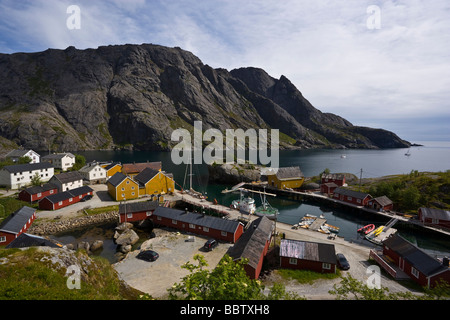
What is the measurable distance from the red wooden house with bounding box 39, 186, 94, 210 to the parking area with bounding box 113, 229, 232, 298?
23670mm

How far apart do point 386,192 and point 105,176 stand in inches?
3156

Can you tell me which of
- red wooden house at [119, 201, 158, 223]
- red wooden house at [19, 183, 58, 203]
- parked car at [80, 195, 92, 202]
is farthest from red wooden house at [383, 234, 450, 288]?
red wooden house at [19, 183, 58, 203]

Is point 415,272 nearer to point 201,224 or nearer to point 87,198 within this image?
point 201,224

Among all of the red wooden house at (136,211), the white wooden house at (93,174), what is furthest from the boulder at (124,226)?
the white wooden house at (93,174)

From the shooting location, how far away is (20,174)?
2327 inches

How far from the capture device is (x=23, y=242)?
2745 cm

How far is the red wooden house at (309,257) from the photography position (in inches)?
1089

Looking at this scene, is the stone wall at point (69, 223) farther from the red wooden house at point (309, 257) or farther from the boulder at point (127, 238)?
the red wooden house at point (309, 257)

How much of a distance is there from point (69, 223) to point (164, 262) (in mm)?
23216

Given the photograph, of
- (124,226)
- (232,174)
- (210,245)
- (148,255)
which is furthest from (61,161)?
(210,245)

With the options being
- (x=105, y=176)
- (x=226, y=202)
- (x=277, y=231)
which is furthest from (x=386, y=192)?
(x=105, y=176)

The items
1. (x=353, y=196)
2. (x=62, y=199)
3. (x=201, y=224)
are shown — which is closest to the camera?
(x=201, y=224)

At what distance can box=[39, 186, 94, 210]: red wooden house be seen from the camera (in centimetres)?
4584

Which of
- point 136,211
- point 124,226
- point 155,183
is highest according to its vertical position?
point 155,183
